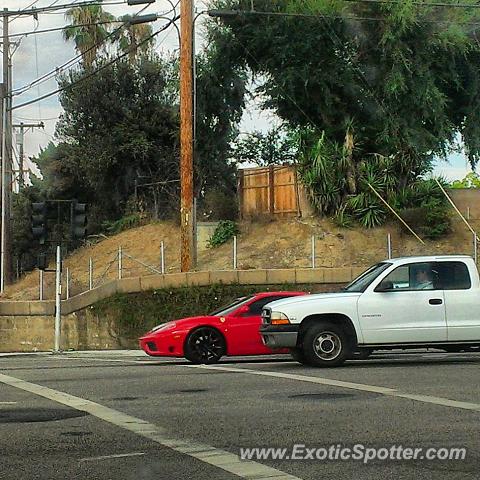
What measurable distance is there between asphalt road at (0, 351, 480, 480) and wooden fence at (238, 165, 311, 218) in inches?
711

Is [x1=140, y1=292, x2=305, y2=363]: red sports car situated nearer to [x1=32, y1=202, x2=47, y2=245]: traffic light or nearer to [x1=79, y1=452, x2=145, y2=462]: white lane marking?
[x1=32, y1=202, x2=47, y2=245]: traffic light

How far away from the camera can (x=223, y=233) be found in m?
33.9

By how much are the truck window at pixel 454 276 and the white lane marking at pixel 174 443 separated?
609cm

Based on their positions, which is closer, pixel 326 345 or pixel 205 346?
pixel 326 345

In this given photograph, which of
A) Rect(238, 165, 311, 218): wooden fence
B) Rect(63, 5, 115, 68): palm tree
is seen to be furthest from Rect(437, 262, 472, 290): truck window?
Rect(63, 5, 115, 68): palm tree

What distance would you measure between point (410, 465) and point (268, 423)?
2.23 m

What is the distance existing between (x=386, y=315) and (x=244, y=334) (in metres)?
3.52

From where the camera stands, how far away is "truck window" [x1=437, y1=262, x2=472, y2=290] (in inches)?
615

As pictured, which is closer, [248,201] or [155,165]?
[248,201]

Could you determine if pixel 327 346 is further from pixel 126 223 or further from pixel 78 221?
pixel 126 223

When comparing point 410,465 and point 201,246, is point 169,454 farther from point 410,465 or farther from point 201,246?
point 201,246

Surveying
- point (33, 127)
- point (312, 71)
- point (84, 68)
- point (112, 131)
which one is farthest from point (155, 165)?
point (33, 127)

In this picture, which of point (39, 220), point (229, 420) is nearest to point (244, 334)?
point (229, 420)

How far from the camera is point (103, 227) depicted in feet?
139
